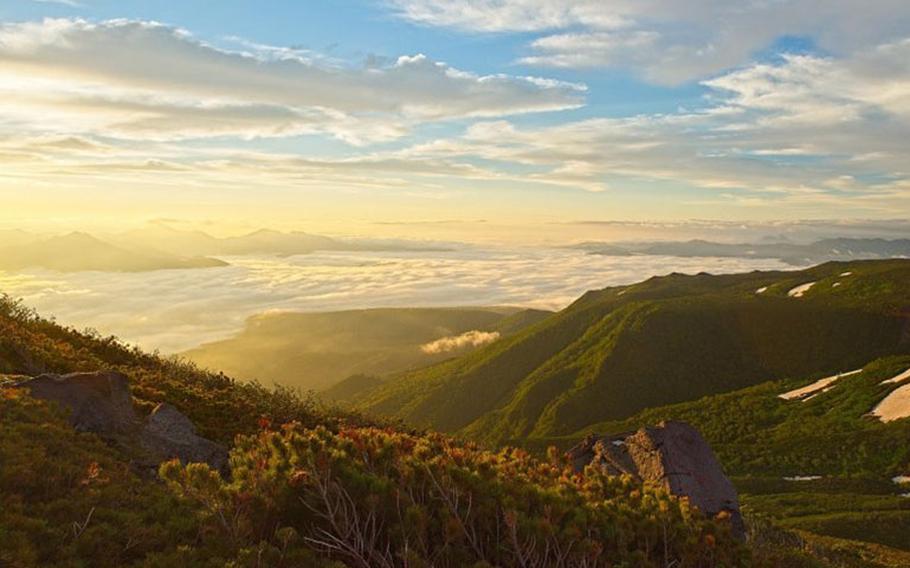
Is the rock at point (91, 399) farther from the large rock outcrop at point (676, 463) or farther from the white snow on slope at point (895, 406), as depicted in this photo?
the white snow on slope at point (895, 406)

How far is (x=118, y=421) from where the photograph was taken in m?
13.9

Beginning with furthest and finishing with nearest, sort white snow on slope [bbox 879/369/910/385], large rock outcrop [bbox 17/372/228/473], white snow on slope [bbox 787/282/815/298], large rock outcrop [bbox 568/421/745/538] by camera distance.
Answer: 1. white snow on slope [bbox 787/282/815/298]
2. white snow on slope [bbox 879/369/910/385]
3. large rock outcrop [bbox 568/421/745/538]
4. large rock outcrop [bbox 17/372/228/473]

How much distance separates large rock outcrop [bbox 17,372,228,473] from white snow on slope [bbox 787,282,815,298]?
178860 mm

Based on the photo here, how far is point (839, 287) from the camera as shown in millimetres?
157750

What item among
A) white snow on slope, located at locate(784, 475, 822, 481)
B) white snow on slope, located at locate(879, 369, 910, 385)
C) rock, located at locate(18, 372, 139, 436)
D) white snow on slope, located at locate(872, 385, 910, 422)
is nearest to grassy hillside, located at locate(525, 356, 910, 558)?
white snow on slope, located at locate(784, 475, 822, 481)

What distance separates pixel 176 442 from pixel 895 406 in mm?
94681

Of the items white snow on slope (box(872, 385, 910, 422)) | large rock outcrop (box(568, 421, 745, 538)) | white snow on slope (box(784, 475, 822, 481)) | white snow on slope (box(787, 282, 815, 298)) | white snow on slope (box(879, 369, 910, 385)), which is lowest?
white snow on slope (box(784, 475, 822, 481))

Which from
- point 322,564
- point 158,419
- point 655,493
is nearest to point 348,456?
point 322,564

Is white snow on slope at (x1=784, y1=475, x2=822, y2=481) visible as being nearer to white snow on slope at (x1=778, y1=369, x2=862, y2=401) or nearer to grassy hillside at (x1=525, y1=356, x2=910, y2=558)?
grassy hillside at (x1=525, y1=356, x2=910, y2=558)

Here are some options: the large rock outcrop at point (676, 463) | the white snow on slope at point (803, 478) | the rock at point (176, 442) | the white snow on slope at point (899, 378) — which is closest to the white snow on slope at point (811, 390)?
the white snow on slope at point (899, 378)

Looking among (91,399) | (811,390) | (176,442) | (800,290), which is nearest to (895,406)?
(811,390)

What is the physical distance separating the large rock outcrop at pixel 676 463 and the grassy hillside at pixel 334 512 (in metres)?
8.41

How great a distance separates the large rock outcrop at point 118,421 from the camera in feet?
44.0

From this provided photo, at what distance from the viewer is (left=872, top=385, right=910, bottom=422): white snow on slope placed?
256 feet
